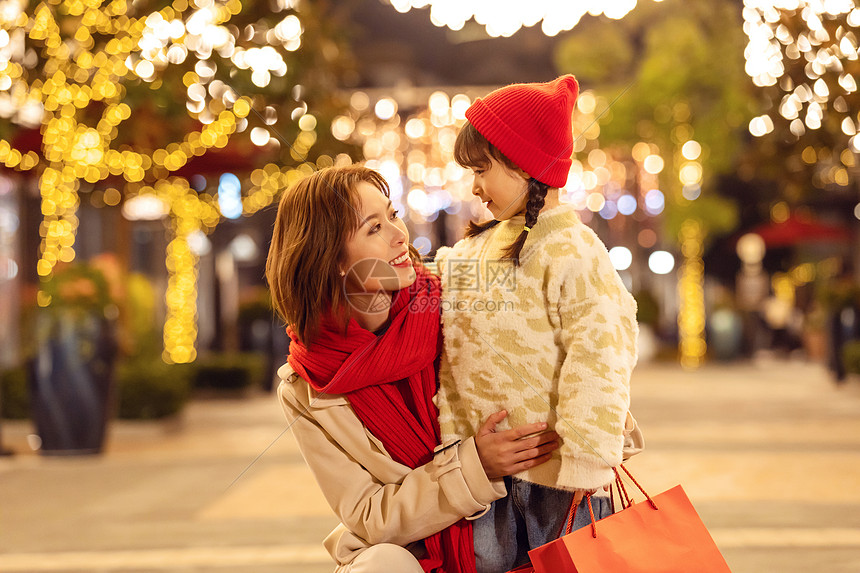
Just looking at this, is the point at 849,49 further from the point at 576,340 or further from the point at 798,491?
the point at 576,340

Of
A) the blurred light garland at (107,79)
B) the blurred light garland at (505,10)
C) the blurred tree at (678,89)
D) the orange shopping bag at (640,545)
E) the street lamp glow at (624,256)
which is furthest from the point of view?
the street lamp glow at (624,256)

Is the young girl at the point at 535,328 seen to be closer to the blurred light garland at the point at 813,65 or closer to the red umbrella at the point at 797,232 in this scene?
the blurred light garland at the point at 813,65

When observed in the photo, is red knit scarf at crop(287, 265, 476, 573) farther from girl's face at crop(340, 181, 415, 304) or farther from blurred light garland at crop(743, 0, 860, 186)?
blurred light garland at crop(743, 0, 860, 186)

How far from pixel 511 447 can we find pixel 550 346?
0.21 m

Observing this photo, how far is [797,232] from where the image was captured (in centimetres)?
1644

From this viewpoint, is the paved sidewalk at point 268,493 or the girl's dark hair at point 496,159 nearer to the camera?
the girl's dark hair at point 496,159

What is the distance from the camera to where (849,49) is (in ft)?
17.0

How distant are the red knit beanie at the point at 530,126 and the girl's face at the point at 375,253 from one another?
270 mm

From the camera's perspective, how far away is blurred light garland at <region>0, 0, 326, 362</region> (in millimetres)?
5504

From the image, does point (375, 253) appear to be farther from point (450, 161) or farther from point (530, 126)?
point (450, 161)

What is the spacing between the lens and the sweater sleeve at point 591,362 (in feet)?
5.13

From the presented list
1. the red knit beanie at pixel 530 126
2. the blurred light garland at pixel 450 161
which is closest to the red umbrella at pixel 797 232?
the blurred light garland at pixel 450 161

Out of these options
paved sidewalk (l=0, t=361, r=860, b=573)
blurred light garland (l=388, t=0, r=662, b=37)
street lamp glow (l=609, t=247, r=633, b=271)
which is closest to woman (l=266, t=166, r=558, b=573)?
paved sidewalk (l=0, t=361, r=860, b=573)

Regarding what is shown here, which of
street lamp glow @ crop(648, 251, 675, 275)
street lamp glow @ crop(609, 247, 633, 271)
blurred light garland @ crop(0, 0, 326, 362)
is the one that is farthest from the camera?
street lamp glow @ crop(609, 247, 633, 271)
